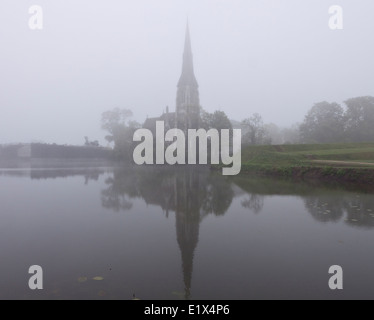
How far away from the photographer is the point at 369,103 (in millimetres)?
61188

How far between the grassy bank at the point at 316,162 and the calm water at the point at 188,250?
906 centimetres

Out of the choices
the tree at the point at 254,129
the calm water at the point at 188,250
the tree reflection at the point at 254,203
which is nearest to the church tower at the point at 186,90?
the tree at the point at 254,129

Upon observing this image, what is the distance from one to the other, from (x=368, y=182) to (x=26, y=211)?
65.2ft

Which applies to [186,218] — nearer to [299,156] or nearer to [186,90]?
[299,156]

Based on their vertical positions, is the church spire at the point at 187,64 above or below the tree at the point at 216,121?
above

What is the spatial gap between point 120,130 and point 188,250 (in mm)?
71417

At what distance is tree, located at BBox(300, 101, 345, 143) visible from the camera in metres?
57.6

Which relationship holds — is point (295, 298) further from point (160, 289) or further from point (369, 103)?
point (369, 103)

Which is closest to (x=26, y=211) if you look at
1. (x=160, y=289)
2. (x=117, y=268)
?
(x=117, y=268)

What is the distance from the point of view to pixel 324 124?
57.9 meters

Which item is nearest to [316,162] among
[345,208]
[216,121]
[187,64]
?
[345,208]

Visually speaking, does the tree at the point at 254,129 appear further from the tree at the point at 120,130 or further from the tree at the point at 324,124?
the tree at the point at 120,130

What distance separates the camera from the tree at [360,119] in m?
56.9

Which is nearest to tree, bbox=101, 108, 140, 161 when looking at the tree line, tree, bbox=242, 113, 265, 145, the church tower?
the tree line
